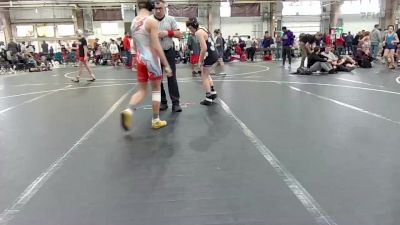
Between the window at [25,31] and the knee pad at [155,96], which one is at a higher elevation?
the window at [25,31]

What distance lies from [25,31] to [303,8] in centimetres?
2218

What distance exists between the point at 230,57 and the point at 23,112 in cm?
1668


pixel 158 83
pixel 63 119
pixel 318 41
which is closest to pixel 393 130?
pixel 158 83

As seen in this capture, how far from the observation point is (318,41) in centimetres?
2077

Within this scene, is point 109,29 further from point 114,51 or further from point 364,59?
point 364,59

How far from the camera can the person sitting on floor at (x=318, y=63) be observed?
11641 millimetres

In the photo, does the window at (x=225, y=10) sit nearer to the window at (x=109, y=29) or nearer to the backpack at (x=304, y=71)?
the window at (x=109, y=29)

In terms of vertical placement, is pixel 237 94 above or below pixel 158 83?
below

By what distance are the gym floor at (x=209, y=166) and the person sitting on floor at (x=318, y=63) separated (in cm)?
530

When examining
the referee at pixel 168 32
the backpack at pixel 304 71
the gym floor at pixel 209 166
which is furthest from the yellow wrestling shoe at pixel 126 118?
the backpack at pixel 304 71

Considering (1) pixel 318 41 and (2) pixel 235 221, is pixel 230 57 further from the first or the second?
(2) pixel 235 221

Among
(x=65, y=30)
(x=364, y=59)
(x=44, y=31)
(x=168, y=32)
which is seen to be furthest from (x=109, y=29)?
(x=168, y=32)

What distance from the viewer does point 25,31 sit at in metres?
31.0

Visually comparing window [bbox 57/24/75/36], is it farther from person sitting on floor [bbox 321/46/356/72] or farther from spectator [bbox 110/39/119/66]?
person sitting on floor [bbox 321/46/356/72]
